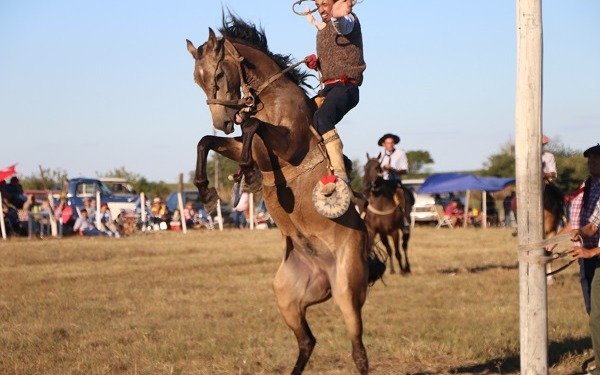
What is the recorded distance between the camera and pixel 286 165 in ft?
29.7

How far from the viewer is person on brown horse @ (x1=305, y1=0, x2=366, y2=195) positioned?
890 cm

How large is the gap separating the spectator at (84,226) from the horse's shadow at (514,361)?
23.4m

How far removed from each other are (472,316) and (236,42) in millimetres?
6396

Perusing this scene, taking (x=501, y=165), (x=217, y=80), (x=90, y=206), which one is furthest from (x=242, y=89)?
(x=501, y=165)

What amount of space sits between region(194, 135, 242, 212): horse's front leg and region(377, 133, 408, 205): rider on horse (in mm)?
12181

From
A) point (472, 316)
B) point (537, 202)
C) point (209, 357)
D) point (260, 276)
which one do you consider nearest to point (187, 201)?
point (260, 276)

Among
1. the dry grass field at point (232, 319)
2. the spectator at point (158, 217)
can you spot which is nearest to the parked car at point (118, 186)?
the spectator at point (158, 217)

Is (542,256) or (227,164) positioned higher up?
(227,164)

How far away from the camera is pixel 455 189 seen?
46.2 m

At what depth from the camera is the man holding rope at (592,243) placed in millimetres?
9087

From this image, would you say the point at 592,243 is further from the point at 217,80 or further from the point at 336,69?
the point at 217,80

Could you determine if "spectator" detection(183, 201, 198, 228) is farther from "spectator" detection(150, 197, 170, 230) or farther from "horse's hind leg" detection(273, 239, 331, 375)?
"horse's hind leg" detection(273, 239, 331, 375)

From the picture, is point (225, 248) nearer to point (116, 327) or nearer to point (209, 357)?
point (116, 327)

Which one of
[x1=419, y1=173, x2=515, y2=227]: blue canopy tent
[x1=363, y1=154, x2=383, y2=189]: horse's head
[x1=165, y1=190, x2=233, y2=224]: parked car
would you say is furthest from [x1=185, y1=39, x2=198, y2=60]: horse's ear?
[x1=419, y1=173, x2=515, y2=227]: blue canopy tent
